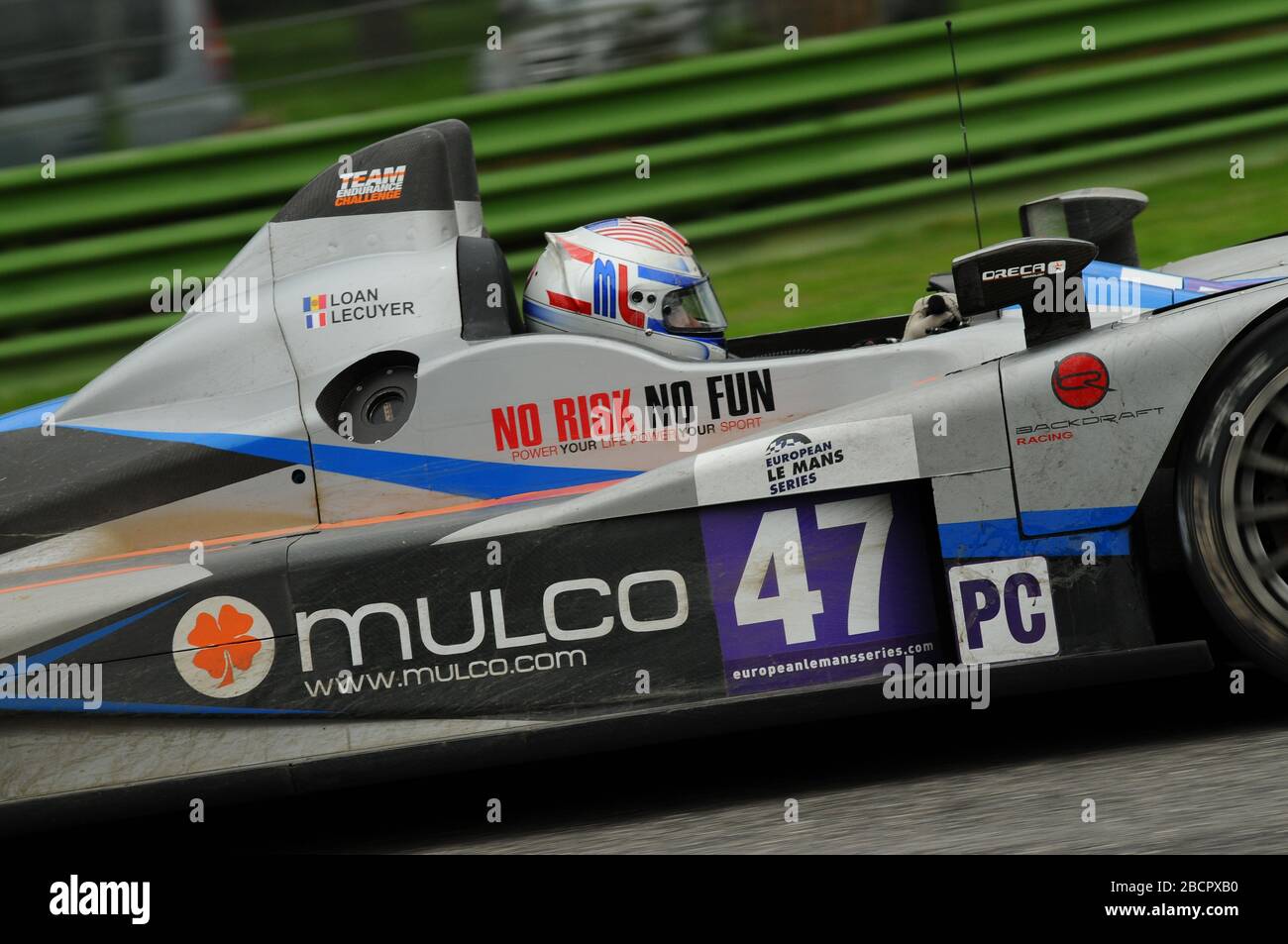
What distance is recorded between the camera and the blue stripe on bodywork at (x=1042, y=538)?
3.57 metres

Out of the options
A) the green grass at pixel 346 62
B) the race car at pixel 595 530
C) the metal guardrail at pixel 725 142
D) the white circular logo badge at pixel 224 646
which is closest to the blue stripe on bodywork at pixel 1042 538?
the race car at pixel 595 530

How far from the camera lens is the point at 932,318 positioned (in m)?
4.41

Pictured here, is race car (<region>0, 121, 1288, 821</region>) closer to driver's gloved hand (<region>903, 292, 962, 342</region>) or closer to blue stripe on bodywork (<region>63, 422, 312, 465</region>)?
blue stripe on bodywork (<region>63, 422, 312, 465</region>)

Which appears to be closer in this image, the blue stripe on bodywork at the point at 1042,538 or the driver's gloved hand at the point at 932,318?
the blue stripe on bodywork at the point at 1042,538

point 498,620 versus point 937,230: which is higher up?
point 937,230

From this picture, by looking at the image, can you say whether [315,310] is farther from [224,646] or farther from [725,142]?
[725,142]

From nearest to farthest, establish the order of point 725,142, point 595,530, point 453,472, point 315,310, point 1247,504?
point 1247,504, point 595,530, point 453,472, point 315,310, point 725,142

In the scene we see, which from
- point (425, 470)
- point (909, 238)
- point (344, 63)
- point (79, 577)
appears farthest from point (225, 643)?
point (909, 238)

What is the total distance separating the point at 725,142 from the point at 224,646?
16.4ft

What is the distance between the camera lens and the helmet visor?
4191 mm

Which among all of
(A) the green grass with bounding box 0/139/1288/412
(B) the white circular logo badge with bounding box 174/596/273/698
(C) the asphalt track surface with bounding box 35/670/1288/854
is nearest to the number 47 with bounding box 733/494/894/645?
(C) the asphalt track surface with bounding box 35/670/1288/854

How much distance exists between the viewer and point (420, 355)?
4125 millimetres

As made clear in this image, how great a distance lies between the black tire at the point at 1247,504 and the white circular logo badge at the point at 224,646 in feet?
7.59

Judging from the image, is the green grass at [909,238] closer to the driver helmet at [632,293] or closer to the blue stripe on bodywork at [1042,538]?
the driver helmet at [632,293]
